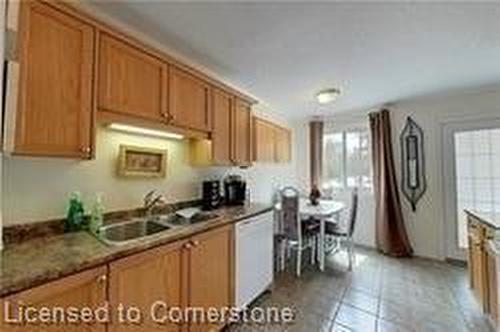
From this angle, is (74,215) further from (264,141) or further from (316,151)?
(316,151)

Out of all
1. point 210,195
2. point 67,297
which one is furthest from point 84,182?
point 210,195

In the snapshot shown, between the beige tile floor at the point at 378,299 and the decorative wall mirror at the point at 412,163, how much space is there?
103 centimetres

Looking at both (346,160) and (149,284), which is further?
(346,160)

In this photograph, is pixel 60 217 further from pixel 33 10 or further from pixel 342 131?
pixel 342 131

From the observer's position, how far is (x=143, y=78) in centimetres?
205

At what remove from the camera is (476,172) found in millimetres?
4219

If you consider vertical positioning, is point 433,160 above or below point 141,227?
above

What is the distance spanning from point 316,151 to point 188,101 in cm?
350

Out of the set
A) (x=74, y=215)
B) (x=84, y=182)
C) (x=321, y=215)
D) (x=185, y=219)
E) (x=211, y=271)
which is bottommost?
(x=211, y=271)

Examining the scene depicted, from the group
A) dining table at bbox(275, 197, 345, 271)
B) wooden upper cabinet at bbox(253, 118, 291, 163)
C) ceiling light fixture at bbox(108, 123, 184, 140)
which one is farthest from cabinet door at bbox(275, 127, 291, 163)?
ceiling light fixture at bbox(108, 123, 184, 140)

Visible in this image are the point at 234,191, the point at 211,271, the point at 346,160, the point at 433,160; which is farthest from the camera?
the point at 346,160

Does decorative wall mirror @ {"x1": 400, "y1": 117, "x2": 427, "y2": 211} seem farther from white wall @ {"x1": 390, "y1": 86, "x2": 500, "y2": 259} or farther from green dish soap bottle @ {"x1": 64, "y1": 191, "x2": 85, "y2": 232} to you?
green dish soap bottle @ {"x1": 64, "y1": 191, "x2": 85, "y2": 232}

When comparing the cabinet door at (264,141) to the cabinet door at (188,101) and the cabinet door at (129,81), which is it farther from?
the cabinet door at (129,81)

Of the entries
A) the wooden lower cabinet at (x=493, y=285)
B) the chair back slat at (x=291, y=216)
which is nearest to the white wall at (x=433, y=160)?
the chair back slat at (x=291, y=216)
